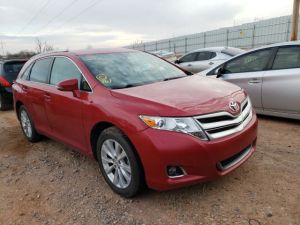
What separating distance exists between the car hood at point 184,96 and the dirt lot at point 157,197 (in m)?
0.92

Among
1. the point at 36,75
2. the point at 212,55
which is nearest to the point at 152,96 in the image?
the point at 36,75

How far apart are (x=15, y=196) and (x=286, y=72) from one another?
4.51 m

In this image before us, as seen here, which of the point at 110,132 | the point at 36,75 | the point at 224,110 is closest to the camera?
the point at 224,110

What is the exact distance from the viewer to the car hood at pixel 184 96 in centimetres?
285

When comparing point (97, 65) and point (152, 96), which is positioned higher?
point (97, 65)

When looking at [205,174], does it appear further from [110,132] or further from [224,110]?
[110,132]

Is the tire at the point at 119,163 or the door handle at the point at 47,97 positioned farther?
the door handle at the point at 47,97

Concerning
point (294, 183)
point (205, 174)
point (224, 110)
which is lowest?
point (294, 183)

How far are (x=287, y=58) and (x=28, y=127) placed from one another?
4677 millimetres

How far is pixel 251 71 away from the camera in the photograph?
19.0 ft

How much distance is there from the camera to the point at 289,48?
525 centimetres

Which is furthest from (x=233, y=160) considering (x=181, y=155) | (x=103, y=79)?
(x=103, y=79)

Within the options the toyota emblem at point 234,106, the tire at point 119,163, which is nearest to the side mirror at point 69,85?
the tire at point 119,163

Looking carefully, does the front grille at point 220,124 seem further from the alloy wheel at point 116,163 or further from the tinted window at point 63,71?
the tinted window at point 63,71
